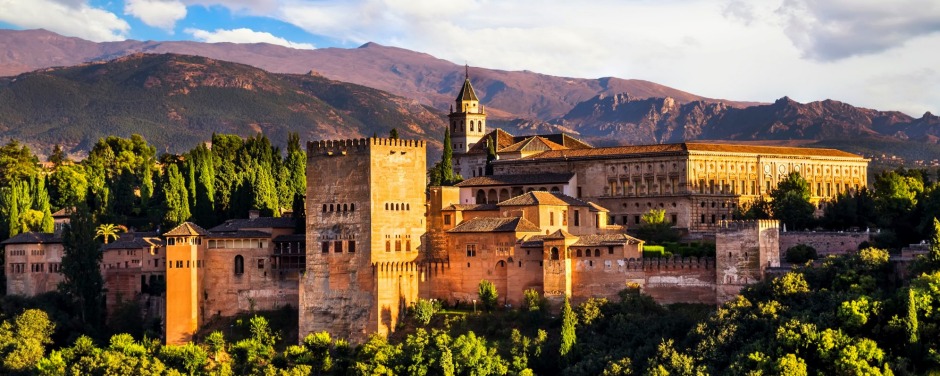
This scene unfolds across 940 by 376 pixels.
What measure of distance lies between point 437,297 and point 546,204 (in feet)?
23.4

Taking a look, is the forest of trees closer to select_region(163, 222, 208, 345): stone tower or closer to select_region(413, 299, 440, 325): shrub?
select_region(413, 299, 440, 325): shrub

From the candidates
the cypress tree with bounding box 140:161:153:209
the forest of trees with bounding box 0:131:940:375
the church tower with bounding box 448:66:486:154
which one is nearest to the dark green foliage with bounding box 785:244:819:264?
the forest of trees with bounding box 0:131:940:375

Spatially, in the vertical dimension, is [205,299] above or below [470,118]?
below

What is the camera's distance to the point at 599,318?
193ft

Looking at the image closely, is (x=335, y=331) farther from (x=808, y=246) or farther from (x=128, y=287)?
(x=808, y=246)

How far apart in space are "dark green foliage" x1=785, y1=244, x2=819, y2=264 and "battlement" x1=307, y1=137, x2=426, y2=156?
17858 millimetres

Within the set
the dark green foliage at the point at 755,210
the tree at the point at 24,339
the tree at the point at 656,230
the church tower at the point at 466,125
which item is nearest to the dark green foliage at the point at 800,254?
the dark green foliage at the point at 755,210

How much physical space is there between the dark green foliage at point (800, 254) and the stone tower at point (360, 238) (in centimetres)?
1675

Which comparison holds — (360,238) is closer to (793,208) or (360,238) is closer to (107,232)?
(107,232)

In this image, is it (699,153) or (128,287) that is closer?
(128,287)

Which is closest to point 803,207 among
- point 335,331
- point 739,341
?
point 739,341

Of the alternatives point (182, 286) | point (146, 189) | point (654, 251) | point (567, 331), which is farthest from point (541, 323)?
point (146, 189)

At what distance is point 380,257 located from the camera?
62719mm

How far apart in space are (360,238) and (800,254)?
1967 centimetres
